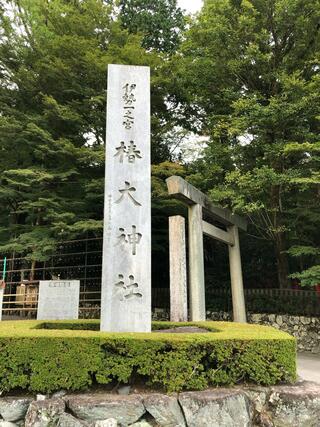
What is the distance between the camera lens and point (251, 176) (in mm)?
8852

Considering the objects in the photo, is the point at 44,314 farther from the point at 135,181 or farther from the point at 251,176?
the point at 251,176

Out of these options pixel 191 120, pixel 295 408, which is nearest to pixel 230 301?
pixel 191 120

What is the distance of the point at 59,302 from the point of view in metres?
8.41

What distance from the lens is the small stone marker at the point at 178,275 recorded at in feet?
27.0

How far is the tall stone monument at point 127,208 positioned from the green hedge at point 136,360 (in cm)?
97

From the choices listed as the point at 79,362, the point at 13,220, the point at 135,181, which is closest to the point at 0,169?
the point at 13,220

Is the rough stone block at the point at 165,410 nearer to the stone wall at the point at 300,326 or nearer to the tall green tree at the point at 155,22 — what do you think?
the stone wall at the point at 300,326

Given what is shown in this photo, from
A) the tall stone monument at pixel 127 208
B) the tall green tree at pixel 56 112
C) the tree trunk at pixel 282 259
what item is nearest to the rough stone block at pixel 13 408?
the tall stone monument at pixel 127 208

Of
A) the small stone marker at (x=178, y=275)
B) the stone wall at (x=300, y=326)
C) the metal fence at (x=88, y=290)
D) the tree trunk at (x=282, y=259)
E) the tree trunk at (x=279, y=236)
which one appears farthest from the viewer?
the tree trunk at (x=282, y=259)

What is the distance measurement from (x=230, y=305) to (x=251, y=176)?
4.55m

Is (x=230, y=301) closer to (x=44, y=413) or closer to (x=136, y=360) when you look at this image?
(x=136, y=360)

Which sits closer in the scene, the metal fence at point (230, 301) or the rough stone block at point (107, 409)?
the rough stone block at point (107, 409)

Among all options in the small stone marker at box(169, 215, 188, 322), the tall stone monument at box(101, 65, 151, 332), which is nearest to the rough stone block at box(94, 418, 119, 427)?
the tall stone monument at box(101, 65, 151, 332)

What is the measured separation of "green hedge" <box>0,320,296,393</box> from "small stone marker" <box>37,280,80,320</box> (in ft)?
15.2
